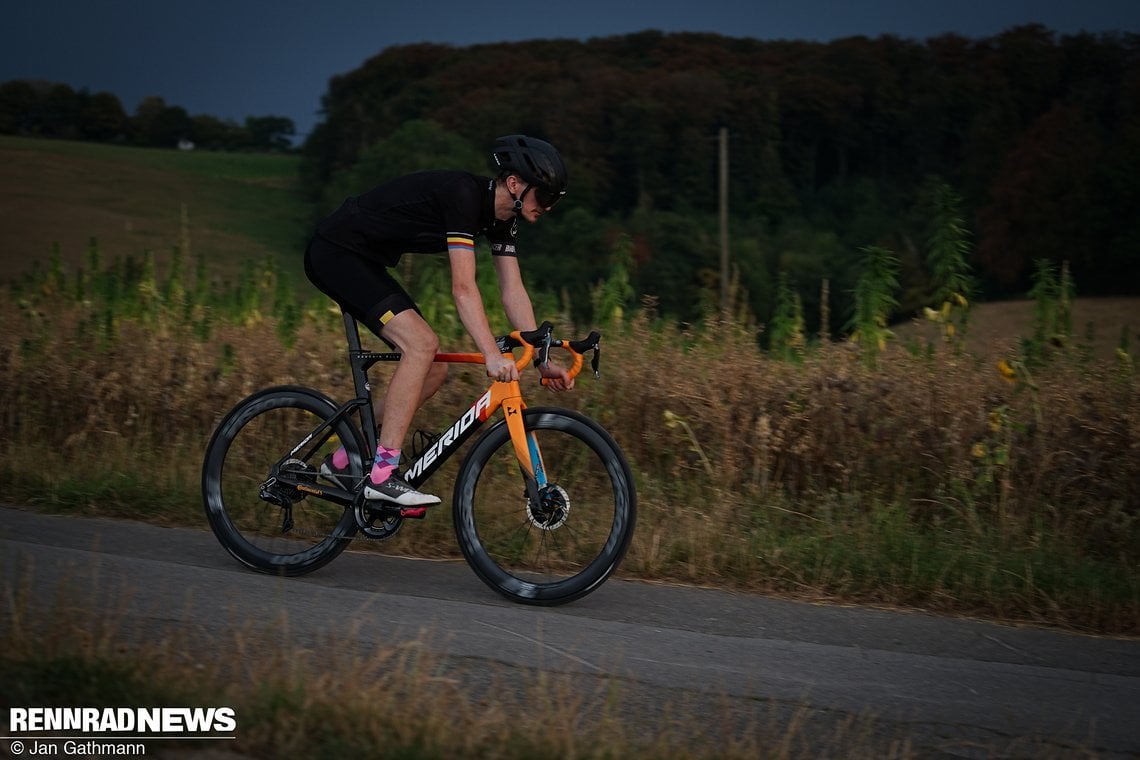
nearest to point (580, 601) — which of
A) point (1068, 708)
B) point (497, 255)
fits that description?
point (497, 255)

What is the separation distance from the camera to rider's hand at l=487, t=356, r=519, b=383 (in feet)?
18.7

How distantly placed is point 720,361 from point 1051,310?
2672mm

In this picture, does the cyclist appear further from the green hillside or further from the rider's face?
the green hillside

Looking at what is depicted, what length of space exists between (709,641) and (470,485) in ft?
4.51

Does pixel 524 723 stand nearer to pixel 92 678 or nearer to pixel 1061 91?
pixel 92 678

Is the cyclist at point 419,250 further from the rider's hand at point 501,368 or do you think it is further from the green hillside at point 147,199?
the green hillside at point 147,199

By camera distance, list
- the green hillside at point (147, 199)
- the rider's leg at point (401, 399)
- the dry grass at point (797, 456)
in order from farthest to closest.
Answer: the green hillside at point (147, 199) → the dry grass at point (797, 456) → the rider's leg at point (401, 399)

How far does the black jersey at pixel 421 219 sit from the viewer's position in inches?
228

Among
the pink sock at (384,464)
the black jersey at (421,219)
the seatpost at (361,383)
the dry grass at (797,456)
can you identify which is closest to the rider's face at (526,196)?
the black jersey at (421,219)

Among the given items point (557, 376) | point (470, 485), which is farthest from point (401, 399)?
point (557, 376)

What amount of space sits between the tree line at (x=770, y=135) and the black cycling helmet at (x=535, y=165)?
37.3 metres

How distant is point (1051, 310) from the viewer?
9227 millimetres

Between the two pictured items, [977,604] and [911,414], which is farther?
[911,414]

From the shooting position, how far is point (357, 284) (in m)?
6.01
